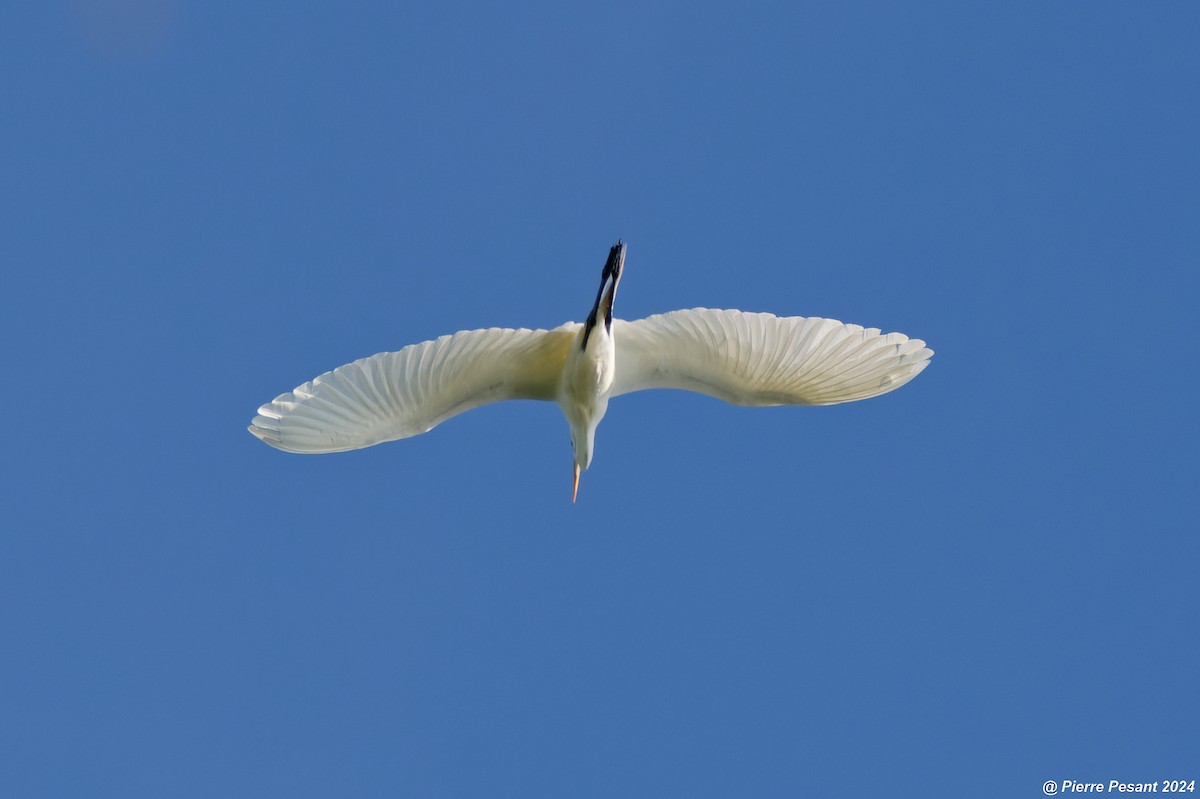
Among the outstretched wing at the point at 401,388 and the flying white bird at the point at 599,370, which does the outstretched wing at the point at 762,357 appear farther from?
the outstretched wing at the point at 401,388

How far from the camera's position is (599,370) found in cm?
1195

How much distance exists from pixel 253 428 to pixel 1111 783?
6.59 m

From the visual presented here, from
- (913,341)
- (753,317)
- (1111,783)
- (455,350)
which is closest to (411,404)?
(455,350)

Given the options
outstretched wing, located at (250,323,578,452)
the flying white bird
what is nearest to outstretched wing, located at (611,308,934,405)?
the flying white bird

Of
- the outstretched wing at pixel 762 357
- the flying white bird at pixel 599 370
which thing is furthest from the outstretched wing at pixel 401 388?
the outstretched wing at pixel 762 357

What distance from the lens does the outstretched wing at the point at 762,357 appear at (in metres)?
12.2

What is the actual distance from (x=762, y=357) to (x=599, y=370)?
1265mm

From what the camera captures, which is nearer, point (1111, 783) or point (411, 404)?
point (1111, 783)

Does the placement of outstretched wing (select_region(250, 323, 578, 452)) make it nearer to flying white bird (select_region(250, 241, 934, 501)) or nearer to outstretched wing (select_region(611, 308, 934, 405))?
flying white bird (select_region(250, 241, 934, 501))

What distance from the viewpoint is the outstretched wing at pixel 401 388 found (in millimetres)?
12148

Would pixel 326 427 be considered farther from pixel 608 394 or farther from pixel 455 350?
pixel 608 394

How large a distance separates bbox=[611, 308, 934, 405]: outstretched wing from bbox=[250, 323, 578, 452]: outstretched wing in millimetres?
599

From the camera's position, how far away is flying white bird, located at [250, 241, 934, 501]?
478 inches

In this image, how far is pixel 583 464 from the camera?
42.7 ft
